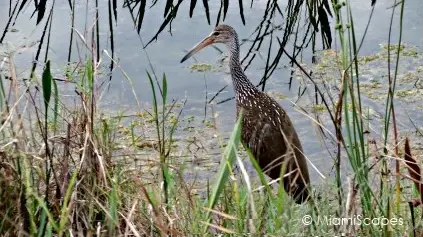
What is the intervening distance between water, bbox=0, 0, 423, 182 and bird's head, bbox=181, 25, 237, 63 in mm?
233

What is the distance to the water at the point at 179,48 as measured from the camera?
5.21 m

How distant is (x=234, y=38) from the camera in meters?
5.21

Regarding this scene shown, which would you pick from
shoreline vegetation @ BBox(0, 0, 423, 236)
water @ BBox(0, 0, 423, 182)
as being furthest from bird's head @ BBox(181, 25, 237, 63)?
shoreline vegetation @ BBox(0, 0, 423, 236)

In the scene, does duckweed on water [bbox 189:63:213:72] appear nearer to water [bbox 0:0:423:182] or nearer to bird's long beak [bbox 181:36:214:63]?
water [bbox 0:0:423:182]

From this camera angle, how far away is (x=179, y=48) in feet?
18.9

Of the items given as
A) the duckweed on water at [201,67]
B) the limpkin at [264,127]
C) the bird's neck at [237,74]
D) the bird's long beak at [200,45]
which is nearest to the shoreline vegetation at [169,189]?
the limpkin at [264,127]

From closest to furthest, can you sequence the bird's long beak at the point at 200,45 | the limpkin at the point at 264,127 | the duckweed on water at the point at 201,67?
the limpkin at the point at 264,127 < the bird's long beak at the point at 200,45 < the duckweed on water at the point at 201,67

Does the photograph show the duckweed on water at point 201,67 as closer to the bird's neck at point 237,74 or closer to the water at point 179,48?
the water at point 179,48

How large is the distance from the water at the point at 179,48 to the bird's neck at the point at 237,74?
31 centimetres

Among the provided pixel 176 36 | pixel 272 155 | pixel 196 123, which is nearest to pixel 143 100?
pixel 196 123

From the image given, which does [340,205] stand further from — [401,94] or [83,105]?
[401,94]

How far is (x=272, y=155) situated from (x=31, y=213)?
2054 millimetres

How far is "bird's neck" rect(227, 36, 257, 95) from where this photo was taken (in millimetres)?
4745

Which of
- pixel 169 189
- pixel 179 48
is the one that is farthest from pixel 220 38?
pixel 169 189
